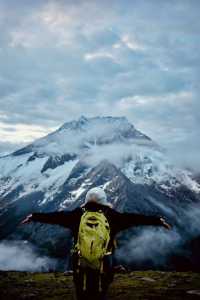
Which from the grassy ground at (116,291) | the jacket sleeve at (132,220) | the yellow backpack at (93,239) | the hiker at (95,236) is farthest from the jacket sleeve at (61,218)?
the grassy ground at (116,291)

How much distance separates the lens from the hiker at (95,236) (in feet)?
30.1

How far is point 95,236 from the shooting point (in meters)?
9.33

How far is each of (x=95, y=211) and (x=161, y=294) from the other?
11961mm

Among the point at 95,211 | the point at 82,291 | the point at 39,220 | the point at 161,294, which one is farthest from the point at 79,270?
the point at 161,294

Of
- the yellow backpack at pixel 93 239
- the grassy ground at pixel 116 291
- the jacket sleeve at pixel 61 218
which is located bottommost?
the grassy ground at pixel 116 291

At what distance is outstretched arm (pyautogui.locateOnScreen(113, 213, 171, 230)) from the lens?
33.8 feet

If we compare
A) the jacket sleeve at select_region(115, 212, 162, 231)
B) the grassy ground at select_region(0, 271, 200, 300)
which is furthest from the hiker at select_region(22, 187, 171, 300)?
the grassy ground at select_region(0, 271, 200, 300)

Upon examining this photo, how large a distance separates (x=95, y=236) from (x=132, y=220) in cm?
138

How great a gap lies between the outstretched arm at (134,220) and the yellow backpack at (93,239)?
0.54 metres

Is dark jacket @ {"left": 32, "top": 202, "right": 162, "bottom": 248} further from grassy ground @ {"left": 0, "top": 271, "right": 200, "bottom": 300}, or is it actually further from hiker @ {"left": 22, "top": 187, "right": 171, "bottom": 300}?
grassy ground @ {"left": 0, "top": 271, "right": 200, "bottom": 300}

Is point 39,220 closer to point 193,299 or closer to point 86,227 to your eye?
point 86,227

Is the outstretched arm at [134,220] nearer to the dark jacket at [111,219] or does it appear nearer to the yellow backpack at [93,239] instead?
the dark jacket at [111,219]

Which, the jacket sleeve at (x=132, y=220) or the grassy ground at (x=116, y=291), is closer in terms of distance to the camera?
the jacket sleeve at (x=132, y=220)

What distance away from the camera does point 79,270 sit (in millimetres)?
9258
